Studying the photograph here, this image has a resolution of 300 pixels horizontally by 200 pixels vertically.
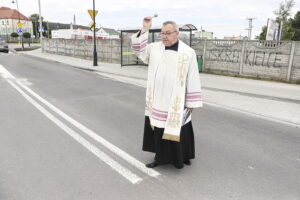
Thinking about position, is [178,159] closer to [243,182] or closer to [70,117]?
[243,182]

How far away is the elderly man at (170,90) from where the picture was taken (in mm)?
3031

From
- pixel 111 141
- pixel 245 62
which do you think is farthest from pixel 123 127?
A: pixel 245 62

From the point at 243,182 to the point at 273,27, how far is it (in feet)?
44.9

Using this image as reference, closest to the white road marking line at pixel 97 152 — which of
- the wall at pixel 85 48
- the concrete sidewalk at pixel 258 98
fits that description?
the concrete sidewalk at pixel 258 98

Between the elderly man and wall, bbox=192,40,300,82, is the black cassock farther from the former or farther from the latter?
wall, bbox=192,40,300,82

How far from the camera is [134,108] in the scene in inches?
267

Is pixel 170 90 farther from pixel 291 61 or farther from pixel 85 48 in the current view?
pixel 85 48

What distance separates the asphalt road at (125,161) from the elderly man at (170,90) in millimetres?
391

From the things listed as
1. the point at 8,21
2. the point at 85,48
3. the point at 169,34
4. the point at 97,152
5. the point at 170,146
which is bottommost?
the point at 97,152

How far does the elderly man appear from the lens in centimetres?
303

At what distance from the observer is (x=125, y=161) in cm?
367

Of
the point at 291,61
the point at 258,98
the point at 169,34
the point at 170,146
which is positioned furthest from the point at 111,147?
the point at 291,61

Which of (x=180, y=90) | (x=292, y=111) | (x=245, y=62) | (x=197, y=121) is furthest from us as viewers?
(x=245, y=62)

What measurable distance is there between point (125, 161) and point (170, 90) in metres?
1.33
